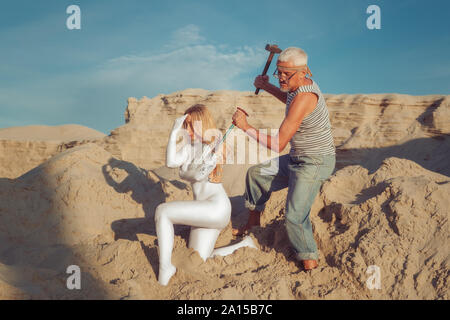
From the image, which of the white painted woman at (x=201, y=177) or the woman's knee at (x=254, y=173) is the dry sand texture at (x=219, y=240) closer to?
the white painted woman at (x=201, y=177)

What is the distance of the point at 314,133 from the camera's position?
280 cm

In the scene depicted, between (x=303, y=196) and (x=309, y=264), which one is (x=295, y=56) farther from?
(x=309, y=264)

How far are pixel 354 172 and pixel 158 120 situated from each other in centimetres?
1497

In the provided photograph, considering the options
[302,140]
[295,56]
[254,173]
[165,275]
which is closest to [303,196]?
[302,140]

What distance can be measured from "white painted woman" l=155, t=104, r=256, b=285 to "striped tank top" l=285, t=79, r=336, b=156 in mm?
636

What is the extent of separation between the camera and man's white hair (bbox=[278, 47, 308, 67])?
269 cm

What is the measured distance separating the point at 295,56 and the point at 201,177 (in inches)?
46.1

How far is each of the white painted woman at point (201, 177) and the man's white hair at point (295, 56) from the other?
0.76 meters

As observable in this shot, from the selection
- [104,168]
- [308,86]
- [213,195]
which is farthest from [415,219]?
[104,168]

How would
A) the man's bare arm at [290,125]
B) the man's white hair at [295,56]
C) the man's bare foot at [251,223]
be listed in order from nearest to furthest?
the man's bare arm at [290,125] < the man's white hair at [295,56] < the man's bare foot at [251,223]

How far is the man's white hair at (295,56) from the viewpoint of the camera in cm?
269

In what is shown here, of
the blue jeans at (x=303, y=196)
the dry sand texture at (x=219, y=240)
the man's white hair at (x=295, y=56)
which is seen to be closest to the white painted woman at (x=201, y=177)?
the dry sand texture at (x=219, y=240)

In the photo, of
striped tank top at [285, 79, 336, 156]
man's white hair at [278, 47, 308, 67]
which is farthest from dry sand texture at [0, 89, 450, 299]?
man's white hair at [278, 47, 308, 67]

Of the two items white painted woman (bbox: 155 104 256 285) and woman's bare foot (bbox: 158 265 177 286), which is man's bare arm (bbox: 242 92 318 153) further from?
woman's bare foot (bbox: 158 265 177 286)
